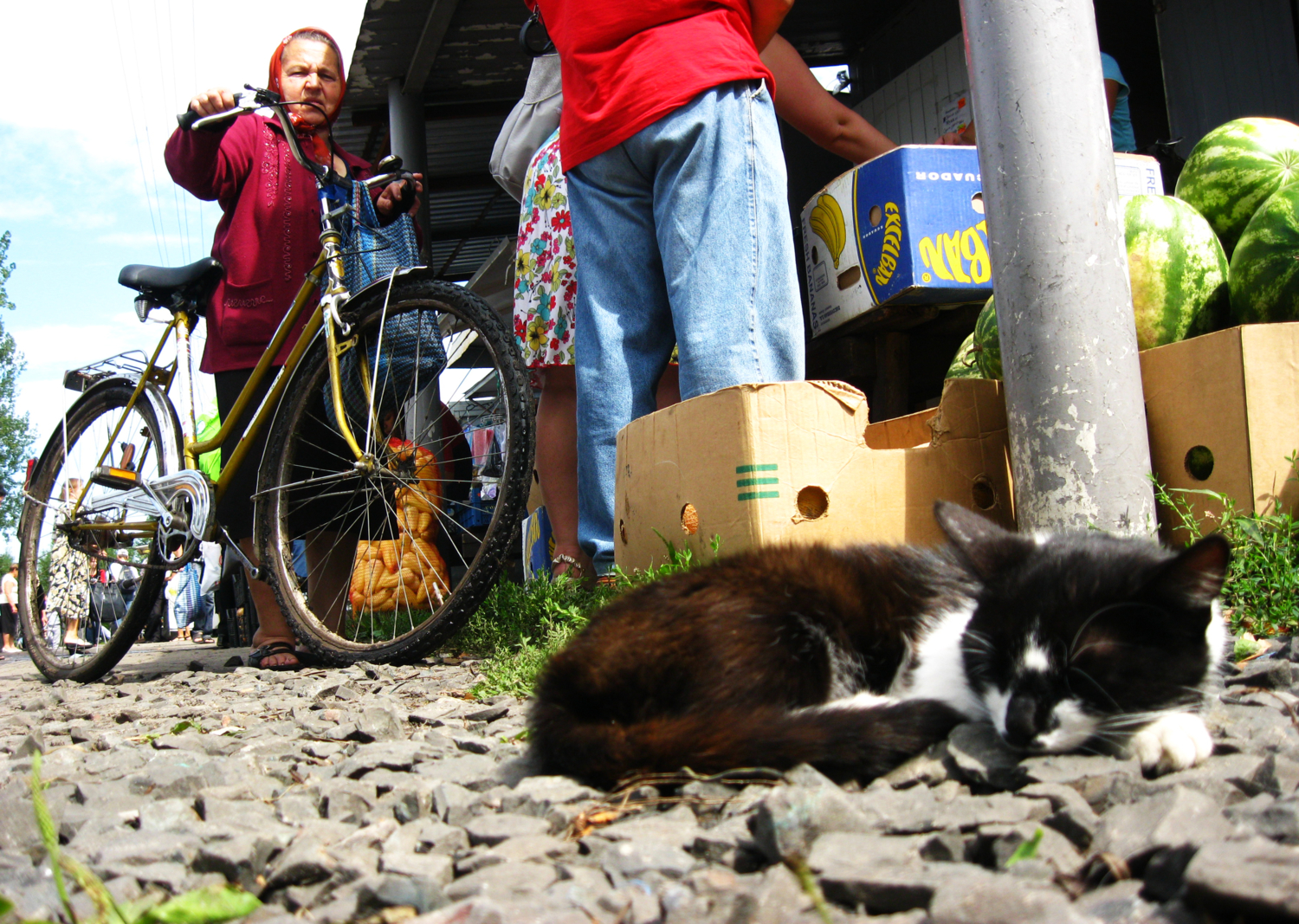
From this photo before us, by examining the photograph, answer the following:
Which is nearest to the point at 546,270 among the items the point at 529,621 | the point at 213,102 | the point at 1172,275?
the point at 529,621

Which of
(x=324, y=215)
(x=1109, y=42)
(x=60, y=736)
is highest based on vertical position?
(x=1109, y=42)

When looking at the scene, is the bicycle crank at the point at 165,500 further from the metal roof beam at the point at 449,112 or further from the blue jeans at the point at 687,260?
the metal roof beam at the point at 449,112

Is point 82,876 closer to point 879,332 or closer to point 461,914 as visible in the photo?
point 461,914

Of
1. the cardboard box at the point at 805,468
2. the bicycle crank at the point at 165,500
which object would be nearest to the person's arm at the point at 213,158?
the bicycle crank at the point at 165,500

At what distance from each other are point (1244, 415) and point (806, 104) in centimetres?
171

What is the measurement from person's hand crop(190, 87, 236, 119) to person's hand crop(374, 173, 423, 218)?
58 centimetres

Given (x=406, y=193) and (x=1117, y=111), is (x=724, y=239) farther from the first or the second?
(x=1117, y=111)

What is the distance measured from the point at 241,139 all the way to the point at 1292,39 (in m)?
5.61

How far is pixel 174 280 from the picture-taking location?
3654 mm

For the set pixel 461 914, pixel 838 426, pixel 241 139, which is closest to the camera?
pixel 461 914

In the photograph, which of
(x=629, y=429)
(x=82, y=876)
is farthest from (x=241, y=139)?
(x=82, y=876)

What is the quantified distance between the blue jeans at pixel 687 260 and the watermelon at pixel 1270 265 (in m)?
1.22

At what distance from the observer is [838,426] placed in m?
2.29

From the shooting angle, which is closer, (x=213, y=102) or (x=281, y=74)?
(x=213, y=102)
